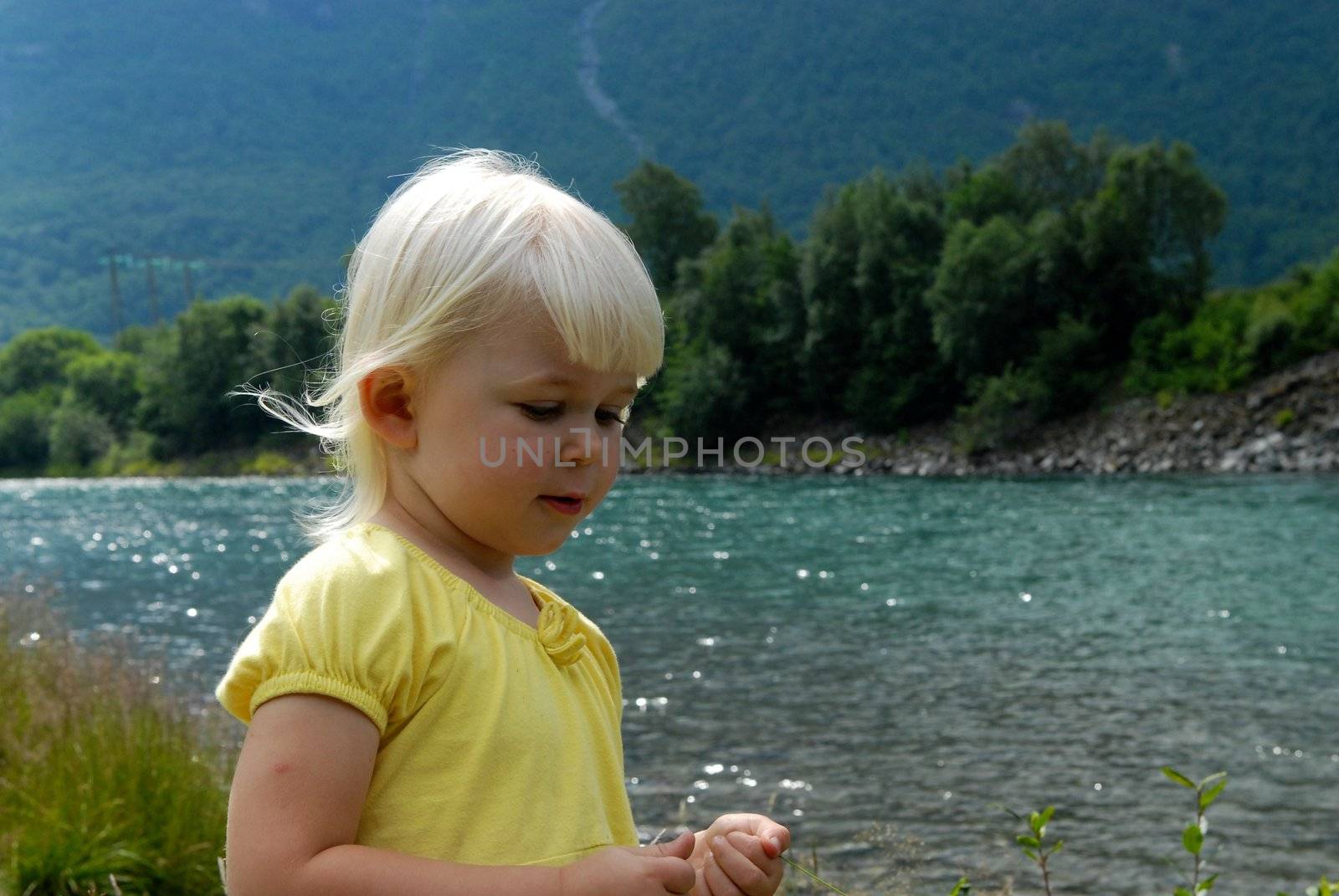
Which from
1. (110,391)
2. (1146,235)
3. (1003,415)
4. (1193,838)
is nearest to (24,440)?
(110,391)

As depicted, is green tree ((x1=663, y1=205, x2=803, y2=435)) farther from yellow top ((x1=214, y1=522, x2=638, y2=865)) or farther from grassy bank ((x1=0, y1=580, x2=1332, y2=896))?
yellow top ((x1=214, y1=522, x2=638, y2=865))

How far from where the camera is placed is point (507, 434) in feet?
4.68

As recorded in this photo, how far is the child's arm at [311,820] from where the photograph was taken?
1.20 metres

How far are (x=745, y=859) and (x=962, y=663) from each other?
10387 millimetres

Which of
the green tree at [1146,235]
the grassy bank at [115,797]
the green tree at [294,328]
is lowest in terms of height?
the grassy bank at [115,797]

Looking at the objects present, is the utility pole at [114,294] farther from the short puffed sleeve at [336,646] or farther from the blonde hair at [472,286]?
the short puffed sleeve at [336,646]

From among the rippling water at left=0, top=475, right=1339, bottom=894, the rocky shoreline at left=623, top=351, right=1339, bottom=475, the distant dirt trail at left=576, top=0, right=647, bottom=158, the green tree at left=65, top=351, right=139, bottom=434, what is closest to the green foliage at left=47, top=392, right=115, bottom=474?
the green tree at left=65, top=351, right=139, bottom=434

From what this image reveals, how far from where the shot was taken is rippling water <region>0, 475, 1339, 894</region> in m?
6.95

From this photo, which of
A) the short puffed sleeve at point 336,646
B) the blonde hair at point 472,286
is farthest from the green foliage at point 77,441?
the short puffed sleeve at point 336,646

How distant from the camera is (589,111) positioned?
189 m

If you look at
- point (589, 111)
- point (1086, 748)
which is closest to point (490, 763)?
point (1086, 748)

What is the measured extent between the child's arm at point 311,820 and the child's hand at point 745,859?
25cm

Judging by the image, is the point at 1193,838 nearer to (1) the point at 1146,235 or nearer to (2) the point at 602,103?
(1) the point at 1146,235

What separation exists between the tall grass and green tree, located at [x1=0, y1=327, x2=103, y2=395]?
3958 inches
